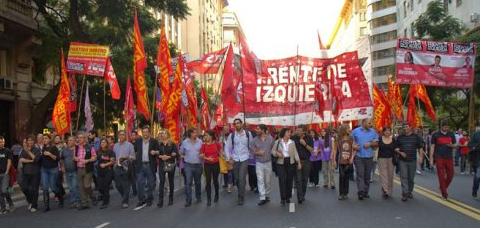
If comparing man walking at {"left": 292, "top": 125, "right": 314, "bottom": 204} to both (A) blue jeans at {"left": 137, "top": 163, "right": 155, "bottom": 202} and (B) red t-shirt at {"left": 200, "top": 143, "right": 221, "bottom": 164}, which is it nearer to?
(B) red t-shirt at {"left": 200, "top": 143, "right": 221, "bottom": 164}

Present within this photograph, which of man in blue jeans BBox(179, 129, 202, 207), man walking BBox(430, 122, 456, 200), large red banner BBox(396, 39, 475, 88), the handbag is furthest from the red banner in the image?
man walking BBox(430, 122, 456, 200)

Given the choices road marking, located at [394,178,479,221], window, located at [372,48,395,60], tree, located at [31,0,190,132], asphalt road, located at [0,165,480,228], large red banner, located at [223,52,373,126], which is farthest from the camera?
window, located at [372,48,395,60]

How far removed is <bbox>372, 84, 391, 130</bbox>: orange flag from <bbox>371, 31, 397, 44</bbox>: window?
2486 inches

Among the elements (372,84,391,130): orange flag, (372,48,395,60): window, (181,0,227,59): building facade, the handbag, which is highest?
(181,0,227,59): building facade

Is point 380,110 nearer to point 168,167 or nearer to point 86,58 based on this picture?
point 86,58

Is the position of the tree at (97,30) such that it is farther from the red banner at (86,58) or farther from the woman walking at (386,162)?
the woman walking at (386,162)

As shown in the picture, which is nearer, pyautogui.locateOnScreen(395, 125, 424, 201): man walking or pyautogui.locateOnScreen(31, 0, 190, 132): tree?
pyautogui.locateOnScreen(395, 125, 424, 201): man walking

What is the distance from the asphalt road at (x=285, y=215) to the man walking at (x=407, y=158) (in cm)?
26

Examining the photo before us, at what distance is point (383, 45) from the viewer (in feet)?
293

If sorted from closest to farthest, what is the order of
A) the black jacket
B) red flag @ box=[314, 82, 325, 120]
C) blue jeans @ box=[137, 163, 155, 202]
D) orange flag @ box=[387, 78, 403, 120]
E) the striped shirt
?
the striped shirt → blue jeans @ box=[137, 163, 155, 202] → the black jacket → red flag @ box=[314, 82, 325, 120] → orange flag @ box=[387, 78, 403, 120]

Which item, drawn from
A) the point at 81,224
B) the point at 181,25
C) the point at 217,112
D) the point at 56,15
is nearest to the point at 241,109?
the point at 81,224

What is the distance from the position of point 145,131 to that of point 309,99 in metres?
3.92

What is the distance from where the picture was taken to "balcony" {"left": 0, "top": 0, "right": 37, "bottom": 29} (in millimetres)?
21308

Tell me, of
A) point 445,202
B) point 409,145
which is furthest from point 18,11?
point 445,202
